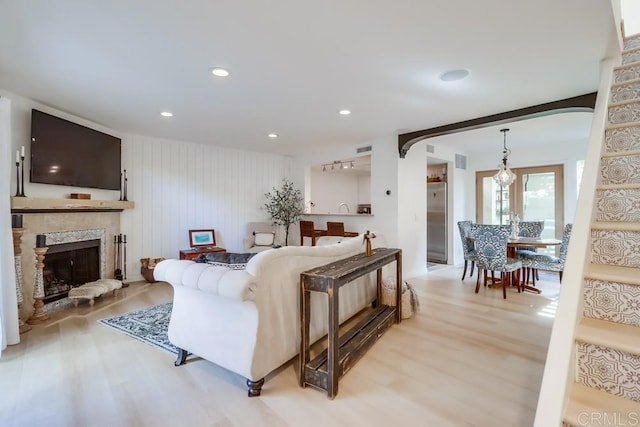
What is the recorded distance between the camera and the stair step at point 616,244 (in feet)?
4.58

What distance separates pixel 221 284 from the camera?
1.80m

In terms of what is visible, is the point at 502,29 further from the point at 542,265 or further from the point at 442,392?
the point at 542,265

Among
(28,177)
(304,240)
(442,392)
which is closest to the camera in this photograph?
(442,392)

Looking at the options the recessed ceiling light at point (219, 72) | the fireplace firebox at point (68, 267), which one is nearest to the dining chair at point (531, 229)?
the recessed ceiling light at point (219, 72)

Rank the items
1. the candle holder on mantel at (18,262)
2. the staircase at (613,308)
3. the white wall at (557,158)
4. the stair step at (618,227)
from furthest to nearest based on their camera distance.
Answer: the white wall at (557,158)
the candle holder on mantel at (18,262)
the stair step at (618,227)
the staircase at (613,308)

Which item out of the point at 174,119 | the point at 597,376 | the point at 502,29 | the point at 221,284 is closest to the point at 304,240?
the point at 174,119

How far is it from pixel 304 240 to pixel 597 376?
5.45 metres

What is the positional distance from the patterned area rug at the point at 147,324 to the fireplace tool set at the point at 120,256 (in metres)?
1.42

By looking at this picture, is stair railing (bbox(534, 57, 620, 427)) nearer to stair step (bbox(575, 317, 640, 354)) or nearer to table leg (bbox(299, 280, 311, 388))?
stair step (bbox(575, 317, 640, 354))

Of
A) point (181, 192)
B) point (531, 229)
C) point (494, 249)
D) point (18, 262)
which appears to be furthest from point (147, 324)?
point (531, 229)

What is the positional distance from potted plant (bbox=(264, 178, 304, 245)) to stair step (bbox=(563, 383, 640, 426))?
18.1ft

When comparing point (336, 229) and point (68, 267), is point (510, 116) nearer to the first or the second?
point (336, 229)

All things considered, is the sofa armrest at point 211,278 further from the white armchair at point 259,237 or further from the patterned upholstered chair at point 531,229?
the patterned upholstered chair at point 531,229

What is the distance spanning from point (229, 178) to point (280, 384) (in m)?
4.56
